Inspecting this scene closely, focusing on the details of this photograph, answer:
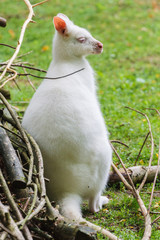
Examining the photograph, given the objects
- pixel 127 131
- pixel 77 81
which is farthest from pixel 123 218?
pixel 127 131

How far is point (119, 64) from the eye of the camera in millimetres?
8641

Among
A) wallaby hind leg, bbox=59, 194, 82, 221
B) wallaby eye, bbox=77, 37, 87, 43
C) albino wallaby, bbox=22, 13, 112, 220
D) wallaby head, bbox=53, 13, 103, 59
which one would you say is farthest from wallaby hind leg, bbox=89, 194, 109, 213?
wallaby eye, bbox=77, 37, 87, 43

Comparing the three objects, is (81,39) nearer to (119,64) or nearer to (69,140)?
(69,140)

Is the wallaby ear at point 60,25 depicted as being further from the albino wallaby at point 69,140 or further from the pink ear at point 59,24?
the albino wallaby at point 69,140

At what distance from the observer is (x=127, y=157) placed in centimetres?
491

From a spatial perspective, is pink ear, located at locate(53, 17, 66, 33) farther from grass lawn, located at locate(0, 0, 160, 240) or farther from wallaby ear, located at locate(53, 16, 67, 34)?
grass lawn, located at locate(0, 0, 160, 240)

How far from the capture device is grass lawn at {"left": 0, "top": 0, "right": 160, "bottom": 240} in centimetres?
385

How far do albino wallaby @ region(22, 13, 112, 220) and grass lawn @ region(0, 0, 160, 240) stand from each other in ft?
1.09

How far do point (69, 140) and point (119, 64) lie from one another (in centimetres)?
555

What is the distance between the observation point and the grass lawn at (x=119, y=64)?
3.85 meters

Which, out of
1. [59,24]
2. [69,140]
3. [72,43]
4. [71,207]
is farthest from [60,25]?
[71,207]

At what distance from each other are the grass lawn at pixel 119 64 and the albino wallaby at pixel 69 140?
0.33 meters

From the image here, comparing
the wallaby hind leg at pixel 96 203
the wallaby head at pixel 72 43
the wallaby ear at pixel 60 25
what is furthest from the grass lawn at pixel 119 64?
the wallaby ear at pixel 60 25

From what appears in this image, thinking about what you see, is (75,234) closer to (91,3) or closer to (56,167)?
(56,167)
